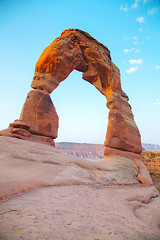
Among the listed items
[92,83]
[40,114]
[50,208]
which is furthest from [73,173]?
[92,83]

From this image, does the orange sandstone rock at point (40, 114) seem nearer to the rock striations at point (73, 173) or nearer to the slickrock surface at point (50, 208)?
the rock striations at point (73, 173)

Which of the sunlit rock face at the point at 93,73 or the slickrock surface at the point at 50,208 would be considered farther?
the sunlit rock face at the point at 93,73

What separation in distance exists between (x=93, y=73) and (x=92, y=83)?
2.24ft

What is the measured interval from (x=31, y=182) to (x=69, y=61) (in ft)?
23.3

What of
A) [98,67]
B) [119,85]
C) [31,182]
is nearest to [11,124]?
[31,182]

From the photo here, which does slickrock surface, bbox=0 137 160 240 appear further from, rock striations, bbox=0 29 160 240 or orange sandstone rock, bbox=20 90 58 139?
orange sandstone rock, bbox=20 90 58 139

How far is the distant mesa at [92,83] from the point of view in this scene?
6227mm

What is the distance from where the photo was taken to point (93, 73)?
29.7 feet

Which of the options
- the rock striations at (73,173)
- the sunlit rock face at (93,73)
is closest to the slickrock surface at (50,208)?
the rock striations at (73,173)

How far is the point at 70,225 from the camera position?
1415mm

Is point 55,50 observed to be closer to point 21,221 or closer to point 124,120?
point 124,120

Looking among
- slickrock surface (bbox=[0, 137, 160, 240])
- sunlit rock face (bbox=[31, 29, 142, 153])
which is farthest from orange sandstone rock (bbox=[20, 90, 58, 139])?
slickrock surface (bbox=[0, 137, 160, 240])

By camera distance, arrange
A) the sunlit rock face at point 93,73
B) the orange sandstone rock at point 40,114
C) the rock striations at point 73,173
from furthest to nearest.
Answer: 1. the sunlit rock face at point 93,73
2. the orange sandstone rock at point 40,114
3. the rock striations at point 73,173

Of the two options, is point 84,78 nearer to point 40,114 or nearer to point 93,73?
point 93,73
